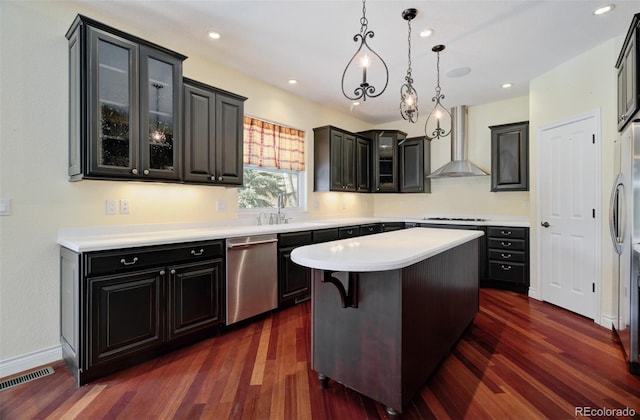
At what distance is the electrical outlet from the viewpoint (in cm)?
263

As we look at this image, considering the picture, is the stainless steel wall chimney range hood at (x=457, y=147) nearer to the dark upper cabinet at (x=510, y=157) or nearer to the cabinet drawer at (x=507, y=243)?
the dark upper cabinet at (x=510, y=157)

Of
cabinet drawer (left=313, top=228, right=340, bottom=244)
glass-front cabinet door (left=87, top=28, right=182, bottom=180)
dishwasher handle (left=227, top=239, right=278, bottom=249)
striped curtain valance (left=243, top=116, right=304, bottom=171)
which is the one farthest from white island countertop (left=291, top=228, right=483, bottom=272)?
striped curtain valance (left=243, top=116, right=304, bottom=171)

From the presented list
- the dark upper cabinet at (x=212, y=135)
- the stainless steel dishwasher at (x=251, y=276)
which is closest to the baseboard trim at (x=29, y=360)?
the stainless steel dishwasher at (x=251, y=276)

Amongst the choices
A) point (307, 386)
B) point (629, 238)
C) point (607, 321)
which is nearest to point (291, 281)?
point (307, 386)

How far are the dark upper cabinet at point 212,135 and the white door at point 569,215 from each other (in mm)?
3638

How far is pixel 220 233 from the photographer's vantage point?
283 cm

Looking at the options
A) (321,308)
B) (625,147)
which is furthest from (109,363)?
(625,147)

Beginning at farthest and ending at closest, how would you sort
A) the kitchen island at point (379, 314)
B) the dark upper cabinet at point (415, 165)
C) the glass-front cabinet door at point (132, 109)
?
1. the dark upper cabinet at point (415, 165)
2. the glass-front cabinet door at point (132, 109)
3. the kitchen island at point (379, 314)

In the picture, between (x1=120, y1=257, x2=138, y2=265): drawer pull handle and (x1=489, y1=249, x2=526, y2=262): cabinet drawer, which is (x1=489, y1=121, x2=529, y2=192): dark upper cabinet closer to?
(x1=489, y1=249, x2=526, y2=262): cabinet drawer

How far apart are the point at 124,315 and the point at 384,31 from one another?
320cm

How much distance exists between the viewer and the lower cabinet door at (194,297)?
249 centimetres

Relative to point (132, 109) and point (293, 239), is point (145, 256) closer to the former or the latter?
point (132, 109)

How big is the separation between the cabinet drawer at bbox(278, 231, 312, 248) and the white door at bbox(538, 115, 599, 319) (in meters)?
2.90

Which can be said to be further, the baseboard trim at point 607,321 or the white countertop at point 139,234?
the baseboard trim at point 607,321
